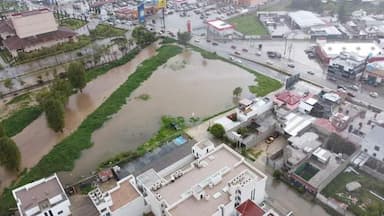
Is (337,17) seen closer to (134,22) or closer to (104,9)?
(134,22)

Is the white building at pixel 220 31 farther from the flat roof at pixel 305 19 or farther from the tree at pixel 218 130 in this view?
the tree at pixel 218 130

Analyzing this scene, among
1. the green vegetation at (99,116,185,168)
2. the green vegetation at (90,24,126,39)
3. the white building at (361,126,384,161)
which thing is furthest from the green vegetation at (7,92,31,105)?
the white building at (361,126,384,161)

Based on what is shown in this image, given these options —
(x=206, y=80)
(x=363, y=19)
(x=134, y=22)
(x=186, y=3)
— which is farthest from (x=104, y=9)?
(x=363, y=19)

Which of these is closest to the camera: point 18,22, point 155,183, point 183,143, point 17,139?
point 155,183

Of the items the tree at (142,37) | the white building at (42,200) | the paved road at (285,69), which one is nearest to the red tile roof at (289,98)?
the paved road at (285,69)

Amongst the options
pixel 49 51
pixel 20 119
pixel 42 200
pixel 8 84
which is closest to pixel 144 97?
pixel 20 119
